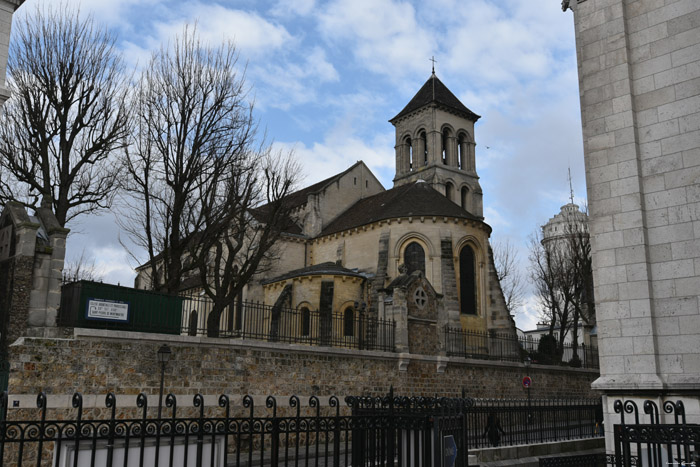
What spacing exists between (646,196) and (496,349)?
750 inches

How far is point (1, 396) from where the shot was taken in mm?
3727

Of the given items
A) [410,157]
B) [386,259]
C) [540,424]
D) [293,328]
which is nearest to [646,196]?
[540,424]

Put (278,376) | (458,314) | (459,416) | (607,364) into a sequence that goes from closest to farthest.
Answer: (459,416) → (607,364) → (278,376) → (458,314)

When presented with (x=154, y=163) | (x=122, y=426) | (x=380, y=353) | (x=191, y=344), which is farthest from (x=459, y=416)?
(x=154, y=163)

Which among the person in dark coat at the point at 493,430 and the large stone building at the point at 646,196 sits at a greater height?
the large stone building at the point at 646,196

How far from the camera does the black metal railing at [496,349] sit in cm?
2345

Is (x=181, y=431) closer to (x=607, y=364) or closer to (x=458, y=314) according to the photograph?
(x=607, y=364)

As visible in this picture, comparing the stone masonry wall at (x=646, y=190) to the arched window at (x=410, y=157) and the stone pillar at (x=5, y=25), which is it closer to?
the stone pillar at (x=5, y=25)

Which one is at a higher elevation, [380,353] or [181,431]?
[380,353]

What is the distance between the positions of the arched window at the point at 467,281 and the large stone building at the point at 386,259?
0.17ft

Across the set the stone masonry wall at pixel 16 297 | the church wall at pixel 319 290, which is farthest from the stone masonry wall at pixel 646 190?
the church wall at pixel 319 290

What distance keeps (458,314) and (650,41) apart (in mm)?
20298

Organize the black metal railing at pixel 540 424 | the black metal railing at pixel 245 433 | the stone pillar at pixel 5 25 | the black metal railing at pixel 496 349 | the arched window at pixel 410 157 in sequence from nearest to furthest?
the black metal railing at pixel 245 433 → the stone pillar at pixel 5 25 → the black metal railing at pixel 540 424 → the black metal railing at pixel 496 349 → the arched window at pixel 410 157

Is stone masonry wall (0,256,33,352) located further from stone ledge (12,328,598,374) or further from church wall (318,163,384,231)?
church wall (318,163,384,231)
